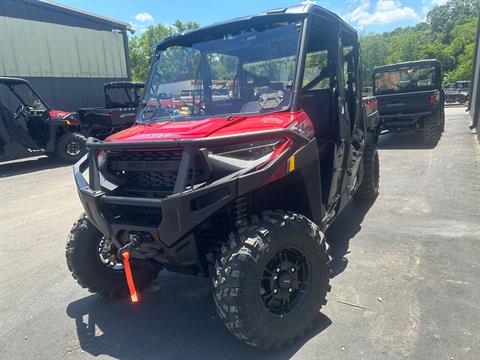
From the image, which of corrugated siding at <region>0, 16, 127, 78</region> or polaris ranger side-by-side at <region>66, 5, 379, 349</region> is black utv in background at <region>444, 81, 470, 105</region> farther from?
polaris ranger side-by-side at <region>66, 5, 379, 349</region>

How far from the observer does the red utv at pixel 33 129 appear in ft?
33.0

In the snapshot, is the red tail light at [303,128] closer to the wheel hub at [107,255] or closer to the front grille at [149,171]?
the front grille at [149,171]

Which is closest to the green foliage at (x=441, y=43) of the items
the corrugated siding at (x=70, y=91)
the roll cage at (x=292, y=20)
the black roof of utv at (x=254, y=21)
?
the corrugated siding at (x=70, y=91)

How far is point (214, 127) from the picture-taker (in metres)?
2.68

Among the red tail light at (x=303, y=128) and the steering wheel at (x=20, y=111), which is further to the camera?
the steering wheel at (x=20, y=111)

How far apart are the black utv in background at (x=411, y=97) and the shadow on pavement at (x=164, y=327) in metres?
8.55

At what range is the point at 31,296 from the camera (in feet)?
11.6

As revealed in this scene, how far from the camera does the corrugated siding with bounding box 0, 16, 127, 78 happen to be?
14312 mm

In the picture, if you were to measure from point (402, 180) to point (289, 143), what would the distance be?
5.06 metres

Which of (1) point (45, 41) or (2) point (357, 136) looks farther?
(1) point (45, 41)

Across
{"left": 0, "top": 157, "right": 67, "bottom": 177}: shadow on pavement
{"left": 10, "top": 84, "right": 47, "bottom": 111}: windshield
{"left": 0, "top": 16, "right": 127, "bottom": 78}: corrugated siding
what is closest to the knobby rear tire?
{"left": 0, "top": 157, "right": 67, "bottom": 177}: shadow on pavement

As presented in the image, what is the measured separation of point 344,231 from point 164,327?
2561 millimetres

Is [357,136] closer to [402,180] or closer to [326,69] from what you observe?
[326,69]

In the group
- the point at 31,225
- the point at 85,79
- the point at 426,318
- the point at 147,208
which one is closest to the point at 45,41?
the point at 85,79
